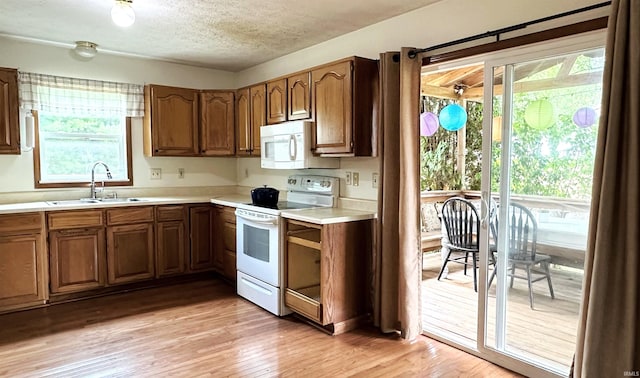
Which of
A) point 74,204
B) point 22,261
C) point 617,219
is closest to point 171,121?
point 74,204

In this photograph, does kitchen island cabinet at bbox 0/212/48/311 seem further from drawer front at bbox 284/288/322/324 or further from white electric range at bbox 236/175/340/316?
drawer front at bbox 284/288/322/324

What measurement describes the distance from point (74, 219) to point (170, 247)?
3.01 ft

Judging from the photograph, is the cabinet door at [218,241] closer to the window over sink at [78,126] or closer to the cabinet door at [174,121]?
the cabinet door at [174,121]

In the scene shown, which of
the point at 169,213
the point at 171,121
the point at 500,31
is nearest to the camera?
the point at 500,31

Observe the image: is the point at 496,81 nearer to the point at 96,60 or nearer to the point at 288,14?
the point at 288,14

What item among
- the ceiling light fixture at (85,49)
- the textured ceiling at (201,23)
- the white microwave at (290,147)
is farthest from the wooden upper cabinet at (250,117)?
the ceiling light fixture at (85,49)

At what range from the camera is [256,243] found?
3.62 m

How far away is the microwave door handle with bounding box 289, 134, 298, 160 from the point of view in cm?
355

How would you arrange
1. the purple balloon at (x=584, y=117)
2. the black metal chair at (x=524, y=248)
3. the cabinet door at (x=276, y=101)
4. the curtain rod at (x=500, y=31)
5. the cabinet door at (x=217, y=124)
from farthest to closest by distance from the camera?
the cabinet door at (x=217, y=124) → the cabinet door at (x=276, y=101) → the black metal chair at (x=524, y=248) → the purple balloon at (x=584, y=117) → the curtain rod at (x=500, y=31)

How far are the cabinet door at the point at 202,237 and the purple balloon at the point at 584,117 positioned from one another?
134 inches

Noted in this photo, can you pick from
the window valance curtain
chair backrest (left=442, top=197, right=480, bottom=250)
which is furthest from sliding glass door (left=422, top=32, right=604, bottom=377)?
the window valance curtain

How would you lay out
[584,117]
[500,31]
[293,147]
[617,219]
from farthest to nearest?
[293,147] < [500,31] < [584,117] < [617,219]

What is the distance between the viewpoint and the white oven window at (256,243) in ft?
11.5

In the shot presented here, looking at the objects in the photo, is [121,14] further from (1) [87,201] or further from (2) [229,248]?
(2) [229,248]
